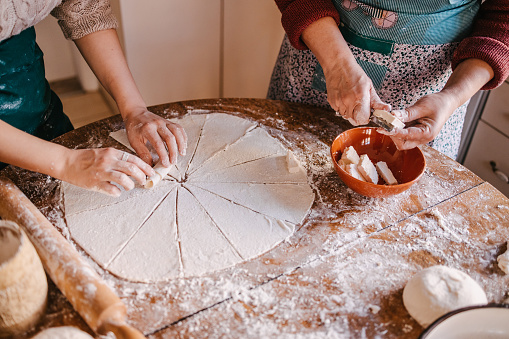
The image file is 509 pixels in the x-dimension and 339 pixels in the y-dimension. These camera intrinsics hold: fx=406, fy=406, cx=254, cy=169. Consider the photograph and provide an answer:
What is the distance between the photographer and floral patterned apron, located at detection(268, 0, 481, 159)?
1.58 meters

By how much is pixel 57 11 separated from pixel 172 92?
62.6 inches

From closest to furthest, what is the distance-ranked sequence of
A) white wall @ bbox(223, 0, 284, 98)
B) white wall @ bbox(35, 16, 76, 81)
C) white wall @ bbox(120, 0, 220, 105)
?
1. white wall @ bbox(120, 0, 220, 105)
2. white wall @ bbox(223, 0, 284, 98)
3. white wall @ bbox(35, 16, 76, 81)

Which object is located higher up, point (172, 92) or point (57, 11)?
point (57, 11)

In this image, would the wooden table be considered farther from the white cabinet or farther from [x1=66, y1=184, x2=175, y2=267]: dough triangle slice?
the white cabinet

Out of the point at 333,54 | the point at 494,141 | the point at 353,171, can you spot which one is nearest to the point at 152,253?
the point at 353,171

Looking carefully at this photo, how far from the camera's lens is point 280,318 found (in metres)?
1.06

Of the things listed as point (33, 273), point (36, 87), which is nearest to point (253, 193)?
point (33, 273)

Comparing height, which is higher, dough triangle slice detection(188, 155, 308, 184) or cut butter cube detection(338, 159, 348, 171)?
cut butter cube detection(338, 159, 348, 171)

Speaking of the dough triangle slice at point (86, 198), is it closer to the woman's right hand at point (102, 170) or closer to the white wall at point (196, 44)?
the woman's right hand at point (102, 170)

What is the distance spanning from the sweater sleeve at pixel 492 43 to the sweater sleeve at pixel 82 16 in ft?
4.76

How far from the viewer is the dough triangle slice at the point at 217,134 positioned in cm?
163

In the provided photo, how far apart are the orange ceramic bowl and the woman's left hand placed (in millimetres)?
79

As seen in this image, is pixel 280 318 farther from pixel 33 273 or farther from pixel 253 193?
pixel 33 273

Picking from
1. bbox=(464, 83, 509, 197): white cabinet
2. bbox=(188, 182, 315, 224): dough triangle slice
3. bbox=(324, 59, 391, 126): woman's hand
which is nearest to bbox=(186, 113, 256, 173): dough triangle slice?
bbox=(188, 182, 315, 224): dough triangle slice
